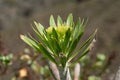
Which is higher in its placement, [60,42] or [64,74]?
[60,42]

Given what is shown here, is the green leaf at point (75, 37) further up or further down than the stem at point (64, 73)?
further up

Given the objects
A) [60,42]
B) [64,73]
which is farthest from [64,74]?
[60,42]

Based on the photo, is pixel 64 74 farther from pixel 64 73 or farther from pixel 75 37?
pixel 75 37

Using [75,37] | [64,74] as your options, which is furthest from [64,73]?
[75,37]

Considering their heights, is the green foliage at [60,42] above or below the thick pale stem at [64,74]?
above

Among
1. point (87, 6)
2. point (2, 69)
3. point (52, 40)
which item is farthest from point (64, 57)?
point (87, 6)

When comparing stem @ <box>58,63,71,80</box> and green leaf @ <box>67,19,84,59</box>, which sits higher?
green leaf @ <box>67,19,84,59</box>

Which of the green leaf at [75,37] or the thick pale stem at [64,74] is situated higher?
the green leaf at [75,37]

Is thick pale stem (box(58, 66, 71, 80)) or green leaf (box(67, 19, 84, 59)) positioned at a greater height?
green leaf (box(67, 19, 84, 59))

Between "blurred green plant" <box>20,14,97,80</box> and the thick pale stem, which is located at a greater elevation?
"blurred green plant" <box>20,14,97,80</box>

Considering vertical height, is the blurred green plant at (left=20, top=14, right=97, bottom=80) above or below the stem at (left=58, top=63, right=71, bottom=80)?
above

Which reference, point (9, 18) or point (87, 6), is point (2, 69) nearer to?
point (87, 6)
